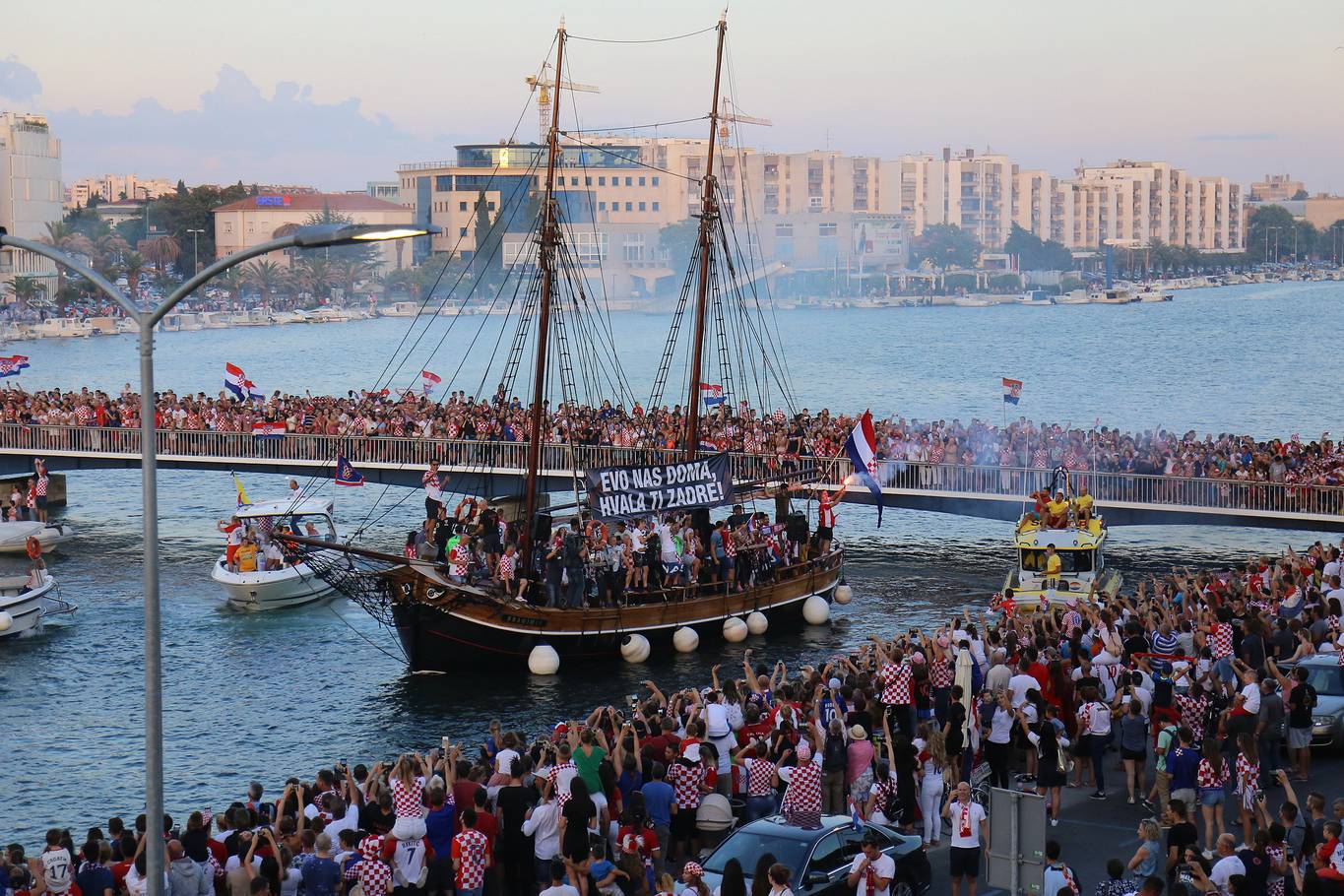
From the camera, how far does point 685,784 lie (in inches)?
677

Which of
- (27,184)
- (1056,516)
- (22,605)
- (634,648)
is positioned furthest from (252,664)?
(27,184)

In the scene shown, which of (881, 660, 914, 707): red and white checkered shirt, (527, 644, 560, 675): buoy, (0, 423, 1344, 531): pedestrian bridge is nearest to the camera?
(881, 660, 914, 707): red and white checkered shirt

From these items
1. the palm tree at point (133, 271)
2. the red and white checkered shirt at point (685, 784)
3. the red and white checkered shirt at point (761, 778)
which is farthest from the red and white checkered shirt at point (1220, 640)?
the palm tree at point (133, 271)

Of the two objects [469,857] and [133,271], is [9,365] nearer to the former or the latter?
[469,857]

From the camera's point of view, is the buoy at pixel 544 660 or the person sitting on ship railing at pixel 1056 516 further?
the person sitting on ship railing at pixel 1056 516

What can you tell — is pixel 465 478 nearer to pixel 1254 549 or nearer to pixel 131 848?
pixel 1254 549

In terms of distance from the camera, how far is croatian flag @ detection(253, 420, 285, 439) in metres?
47.1

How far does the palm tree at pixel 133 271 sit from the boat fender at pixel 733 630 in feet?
527

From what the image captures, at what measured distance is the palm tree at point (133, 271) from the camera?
18938 centimetres

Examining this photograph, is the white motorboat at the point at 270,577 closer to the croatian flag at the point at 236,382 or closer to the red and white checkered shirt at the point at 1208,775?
the croatian flag at the point at 236,382

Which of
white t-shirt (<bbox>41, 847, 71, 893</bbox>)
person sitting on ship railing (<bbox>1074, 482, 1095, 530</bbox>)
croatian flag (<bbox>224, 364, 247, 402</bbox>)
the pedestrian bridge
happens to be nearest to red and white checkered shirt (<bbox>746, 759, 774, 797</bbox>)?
white t-shirt (<bbox>41, 847, 71, 893</bbox>)

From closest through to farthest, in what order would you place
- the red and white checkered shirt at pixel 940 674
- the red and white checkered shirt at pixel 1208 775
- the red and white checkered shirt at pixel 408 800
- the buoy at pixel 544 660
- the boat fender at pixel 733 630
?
the red and white checkered shirt at pixel 408 800, the red and white checkered shirt at pixel 1208 775, the red and white checkered shirt at pixel 940 674, the buoy at pixel 544 660, the boat fender at pixel 733 630

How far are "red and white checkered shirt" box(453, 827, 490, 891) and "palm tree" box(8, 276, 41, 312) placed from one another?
178453 mm

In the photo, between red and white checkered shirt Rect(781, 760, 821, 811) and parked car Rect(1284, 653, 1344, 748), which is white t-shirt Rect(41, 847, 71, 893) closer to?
red and white checkered shirt Rect(781, 760, 821, 811)
